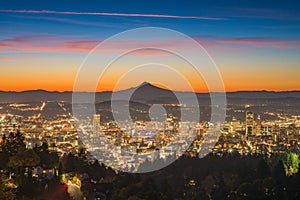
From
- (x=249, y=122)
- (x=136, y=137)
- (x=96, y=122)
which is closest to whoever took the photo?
(x=96, y=122)

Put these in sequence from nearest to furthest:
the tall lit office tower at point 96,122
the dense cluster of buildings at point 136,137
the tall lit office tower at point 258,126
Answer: the dense cluster of buildings at point 136,137
the tall lit office tower at point 96,122
the tall lit office tower at point 258,126

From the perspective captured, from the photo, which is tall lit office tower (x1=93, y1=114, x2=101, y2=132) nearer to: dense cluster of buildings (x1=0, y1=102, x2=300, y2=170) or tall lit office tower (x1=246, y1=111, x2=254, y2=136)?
dense cluster of buildings (x1=0, y1=102, x2=300, y2=170)

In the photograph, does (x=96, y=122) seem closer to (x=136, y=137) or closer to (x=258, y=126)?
(x=136, y=137)

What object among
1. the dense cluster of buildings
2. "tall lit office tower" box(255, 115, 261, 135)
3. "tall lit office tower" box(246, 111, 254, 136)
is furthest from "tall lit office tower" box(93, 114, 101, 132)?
"tall lit office tower" box(255, 115, 261, 135)

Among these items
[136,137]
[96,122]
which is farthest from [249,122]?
[96,122]

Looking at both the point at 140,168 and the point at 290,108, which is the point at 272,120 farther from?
the point at 140,168

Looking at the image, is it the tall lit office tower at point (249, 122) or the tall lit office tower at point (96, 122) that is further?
the tall lit office tower at point (249, 122)

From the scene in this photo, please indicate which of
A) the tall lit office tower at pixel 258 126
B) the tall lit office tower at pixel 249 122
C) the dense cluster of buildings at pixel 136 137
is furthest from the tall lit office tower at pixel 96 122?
the tall lit office tower at pixel 258 126

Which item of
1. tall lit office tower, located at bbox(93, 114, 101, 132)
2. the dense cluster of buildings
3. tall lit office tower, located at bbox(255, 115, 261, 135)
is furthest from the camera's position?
tall lit office tower, located at bbox(255, 115, 261, 135)

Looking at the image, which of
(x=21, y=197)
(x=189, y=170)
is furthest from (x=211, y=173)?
(x=21, y=197)

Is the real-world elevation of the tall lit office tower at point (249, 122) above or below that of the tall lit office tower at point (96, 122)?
below

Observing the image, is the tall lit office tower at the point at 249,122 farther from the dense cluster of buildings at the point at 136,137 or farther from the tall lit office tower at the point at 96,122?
the tall lit office tower at the point at 96,122
